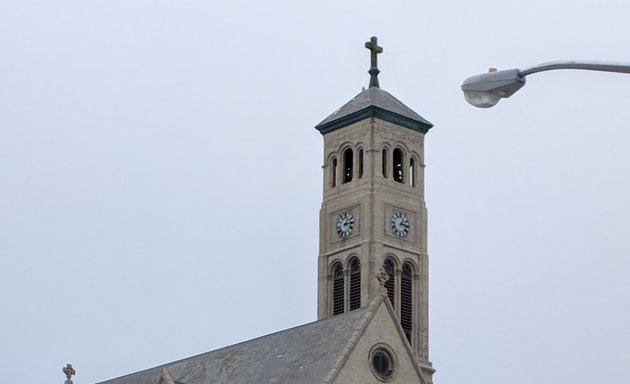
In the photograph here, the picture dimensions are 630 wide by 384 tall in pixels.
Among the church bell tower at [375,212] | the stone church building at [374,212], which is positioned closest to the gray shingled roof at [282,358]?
the stone church building at [374,212]

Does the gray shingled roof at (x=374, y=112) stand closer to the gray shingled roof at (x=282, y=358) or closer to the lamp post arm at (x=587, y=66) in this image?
the gray shingled roof at (x=282, y=358)

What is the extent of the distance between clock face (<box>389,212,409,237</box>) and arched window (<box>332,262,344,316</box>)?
2.99 meters

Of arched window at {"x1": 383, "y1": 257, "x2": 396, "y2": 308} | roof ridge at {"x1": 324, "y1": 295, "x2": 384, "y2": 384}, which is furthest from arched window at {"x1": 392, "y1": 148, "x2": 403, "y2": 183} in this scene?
roof ridge at {"x1": 324, "y1": 295, "x2": 384, "y2": 384}

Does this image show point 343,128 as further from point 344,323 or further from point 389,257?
point 344,323

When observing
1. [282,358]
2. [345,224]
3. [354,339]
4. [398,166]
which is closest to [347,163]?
[398,166]

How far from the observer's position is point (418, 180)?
8488 cm

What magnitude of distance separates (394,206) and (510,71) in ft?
185

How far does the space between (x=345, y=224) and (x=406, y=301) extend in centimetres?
472

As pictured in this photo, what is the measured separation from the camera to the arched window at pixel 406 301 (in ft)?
268

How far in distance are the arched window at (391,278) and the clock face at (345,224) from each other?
2539mm

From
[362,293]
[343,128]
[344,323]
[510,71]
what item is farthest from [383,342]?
[510,71]

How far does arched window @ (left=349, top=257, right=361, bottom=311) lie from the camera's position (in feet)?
268

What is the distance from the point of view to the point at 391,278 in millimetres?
81938

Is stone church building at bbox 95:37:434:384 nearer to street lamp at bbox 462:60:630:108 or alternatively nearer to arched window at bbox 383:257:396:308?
arched window at bbox 383:257:396:308
